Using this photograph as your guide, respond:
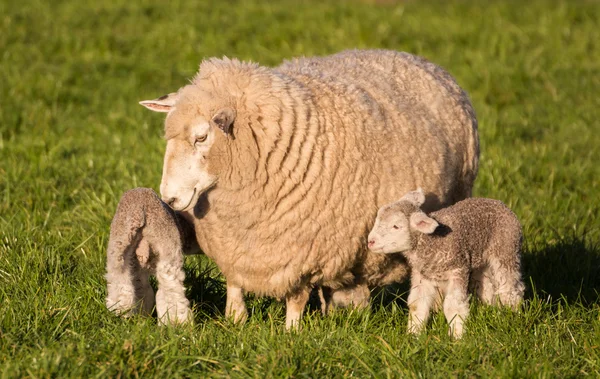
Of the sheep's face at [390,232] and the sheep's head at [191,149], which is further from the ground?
Result: the sheep's head at [191,149]

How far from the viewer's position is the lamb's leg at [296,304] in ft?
15.4

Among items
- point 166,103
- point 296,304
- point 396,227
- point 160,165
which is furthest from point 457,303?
point 160,165

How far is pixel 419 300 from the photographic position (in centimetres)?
462

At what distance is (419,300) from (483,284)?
433mm

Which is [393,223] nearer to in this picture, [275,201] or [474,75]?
[275,201]

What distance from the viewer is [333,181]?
4.61m

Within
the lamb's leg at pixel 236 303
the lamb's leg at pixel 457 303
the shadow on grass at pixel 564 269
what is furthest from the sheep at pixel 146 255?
the shadow on grass at pixel 564 269

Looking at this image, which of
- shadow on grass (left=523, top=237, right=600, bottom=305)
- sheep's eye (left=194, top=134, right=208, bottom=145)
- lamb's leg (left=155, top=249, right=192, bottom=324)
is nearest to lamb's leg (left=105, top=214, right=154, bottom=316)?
lamb's leg (left=155, top=249, right=192, bottom=324)

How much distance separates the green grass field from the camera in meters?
4.05

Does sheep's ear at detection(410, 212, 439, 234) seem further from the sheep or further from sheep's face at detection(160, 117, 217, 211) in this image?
the sheep

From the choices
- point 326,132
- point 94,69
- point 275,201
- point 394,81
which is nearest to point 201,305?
point 275,201

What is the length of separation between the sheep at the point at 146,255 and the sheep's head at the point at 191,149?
16cm

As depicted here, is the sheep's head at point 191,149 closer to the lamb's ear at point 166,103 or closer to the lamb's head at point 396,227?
the lamb's ear at point 166,103

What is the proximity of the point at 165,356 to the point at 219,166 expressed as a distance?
96cm
